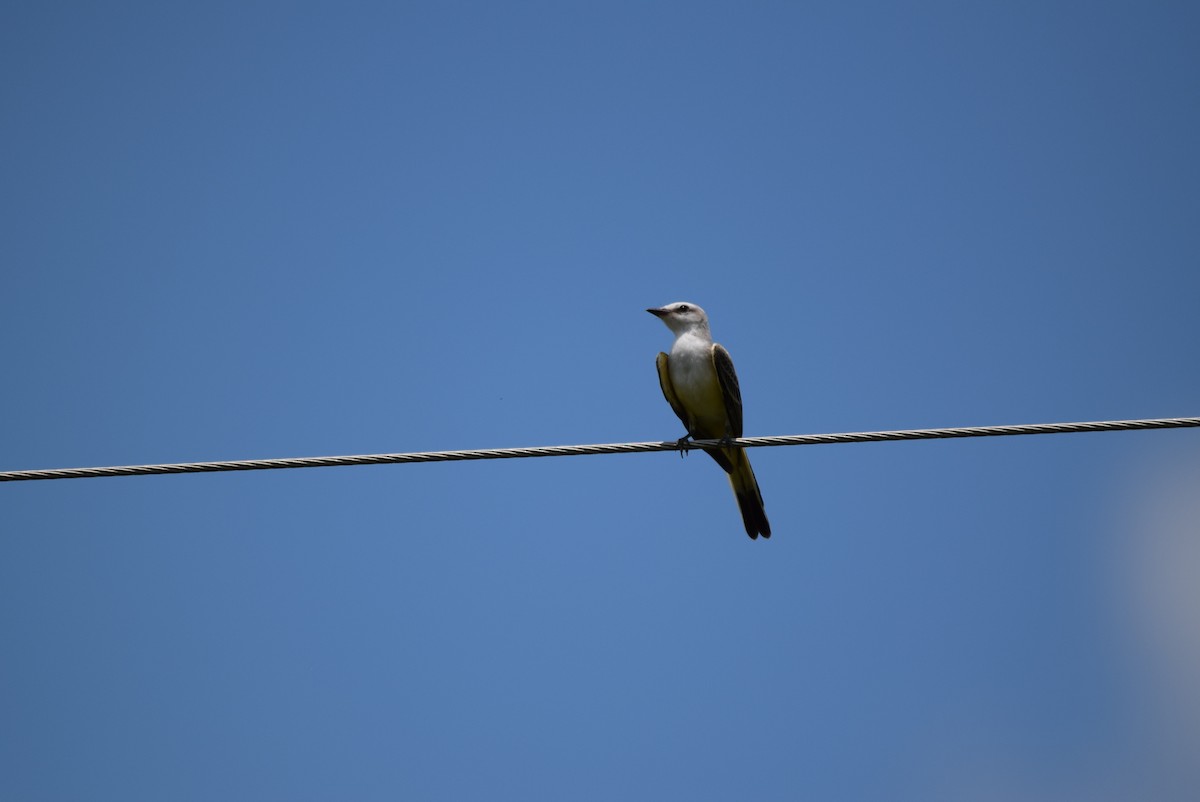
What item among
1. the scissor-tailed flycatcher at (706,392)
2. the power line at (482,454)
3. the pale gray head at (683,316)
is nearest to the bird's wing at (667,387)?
the scissor-tailed flycatcher at (706,392)

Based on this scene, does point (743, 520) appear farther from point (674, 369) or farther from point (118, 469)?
point (118, 469)

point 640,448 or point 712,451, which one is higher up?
point 712,451

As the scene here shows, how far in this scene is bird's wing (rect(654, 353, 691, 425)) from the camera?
9609mm

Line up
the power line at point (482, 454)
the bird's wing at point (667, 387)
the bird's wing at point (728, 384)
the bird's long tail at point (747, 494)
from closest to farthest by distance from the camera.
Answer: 1. the power line at point (482, 454)
2. the bird's long tail at point (747, 494)
3. the bird's wing at point (728, 384)
4. the bird's wing at point (667, 387)

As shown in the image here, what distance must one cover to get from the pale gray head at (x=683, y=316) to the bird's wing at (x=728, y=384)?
353 mm

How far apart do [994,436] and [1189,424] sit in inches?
38.4

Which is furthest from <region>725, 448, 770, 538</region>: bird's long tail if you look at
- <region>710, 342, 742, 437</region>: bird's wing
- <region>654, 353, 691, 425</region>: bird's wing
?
<region>654, 353, 691, 425</region>: bird's wing

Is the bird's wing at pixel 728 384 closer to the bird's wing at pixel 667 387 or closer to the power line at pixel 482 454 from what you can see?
the bird's wing at pixel 667 387

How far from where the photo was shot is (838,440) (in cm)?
588

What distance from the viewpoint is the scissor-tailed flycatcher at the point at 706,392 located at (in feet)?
29.7

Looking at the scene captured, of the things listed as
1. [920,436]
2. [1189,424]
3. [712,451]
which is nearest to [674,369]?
[712,451]

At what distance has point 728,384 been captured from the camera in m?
9.29

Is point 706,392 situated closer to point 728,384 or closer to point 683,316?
point 728,384

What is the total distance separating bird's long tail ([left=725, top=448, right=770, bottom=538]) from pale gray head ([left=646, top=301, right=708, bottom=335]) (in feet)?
4.61
